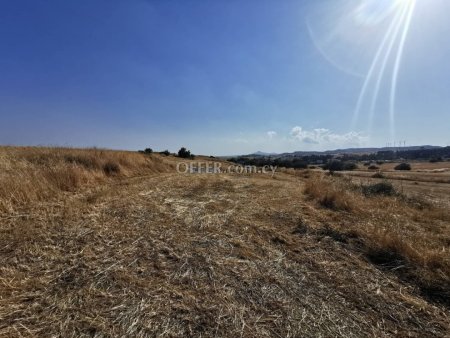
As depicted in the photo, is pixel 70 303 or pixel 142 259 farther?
pixel 142 259

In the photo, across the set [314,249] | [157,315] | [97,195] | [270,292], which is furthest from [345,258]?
[97,195]

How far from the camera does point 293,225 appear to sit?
539 cm

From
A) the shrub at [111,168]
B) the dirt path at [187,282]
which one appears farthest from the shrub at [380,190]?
the shrub at [111,168]

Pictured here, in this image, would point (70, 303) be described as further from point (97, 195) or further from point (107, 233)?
point (97, 195)

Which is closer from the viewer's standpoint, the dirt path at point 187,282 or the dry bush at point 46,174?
the dirt path at point 187,282

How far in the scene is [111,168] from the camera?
429 inches

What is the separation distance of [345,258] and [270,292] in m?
1.67

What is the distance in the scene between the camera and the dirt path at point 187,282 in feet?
7.66

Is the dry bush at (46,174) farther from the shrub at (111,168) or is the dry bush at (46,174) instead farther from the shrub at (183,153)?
the shrub at (183,153)

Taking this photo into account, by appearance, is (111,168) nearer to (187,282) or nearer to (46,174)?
(46,174)

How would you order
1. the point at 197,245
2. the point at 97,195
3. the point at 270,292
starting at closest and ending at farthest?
1. the point at 270,292
2. the point at 197,245
3. the point at 97,195

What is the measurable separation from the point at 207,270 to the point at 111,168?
907cm

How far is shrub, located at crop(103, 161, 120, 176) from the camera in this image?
10562 millimetres

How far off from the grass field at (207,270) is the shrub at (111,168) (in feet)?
13.3
